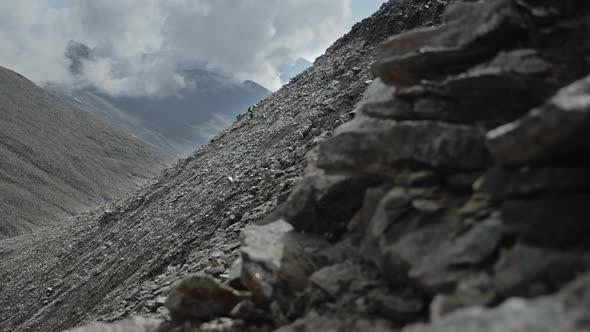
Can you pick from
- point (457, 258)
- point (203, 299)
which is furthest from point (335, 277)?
point (203, 299)

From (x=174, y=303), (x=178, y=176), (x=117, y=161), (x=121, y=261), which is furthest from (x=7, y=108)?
(x=174, y=303)

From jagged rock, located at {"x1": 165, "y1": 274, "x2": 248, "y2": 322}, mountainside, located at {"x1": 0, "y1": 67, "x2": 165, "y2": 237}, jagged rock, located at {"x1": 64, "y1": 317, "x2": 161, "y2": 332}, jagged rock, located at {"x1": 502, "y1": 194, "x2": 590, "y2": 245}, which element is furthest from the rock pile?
mountainside, located at {"x1": 0, "y1": 67, "x2": 165, "y2": 237}

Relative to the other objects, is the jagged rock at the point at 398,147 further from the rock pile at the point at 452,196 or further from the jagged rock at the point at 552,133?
the jagged rock at the point at 552,133

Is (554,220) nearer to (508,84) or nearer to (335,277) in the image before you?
(508,84)

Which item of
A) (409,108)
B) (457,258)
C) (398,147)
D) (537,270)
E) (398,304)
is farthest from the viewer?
(409,108)

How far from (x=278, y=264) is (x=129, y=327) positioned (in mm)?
3498

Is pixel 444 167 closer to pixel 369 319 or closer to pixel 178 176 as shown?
pixel 369 319

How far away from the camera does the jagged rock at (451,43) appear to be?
870cm

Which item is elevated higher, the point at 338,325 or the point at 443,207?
the point at 443,207

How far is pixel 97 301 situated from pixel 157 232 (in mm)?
4752

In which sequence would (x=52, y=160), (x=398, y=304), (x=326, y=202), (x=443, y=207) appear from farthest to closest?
(x=52, y=160) < (x=326, y=202) < (x=443, y=207) < (x=398, y=304)

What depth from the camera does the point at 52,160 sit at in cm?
12756

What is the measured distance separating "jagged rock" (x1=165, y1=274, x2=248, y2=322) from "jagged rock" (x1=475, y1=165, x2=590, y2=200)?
536 centimetres

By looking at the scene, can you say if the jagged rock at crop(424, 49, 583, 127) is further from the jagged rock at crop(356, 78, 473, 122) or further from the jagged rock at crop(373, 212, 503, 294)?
the jagged rock at crop(373, 212, 503, 294)
